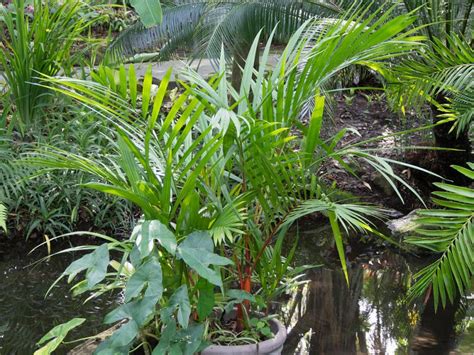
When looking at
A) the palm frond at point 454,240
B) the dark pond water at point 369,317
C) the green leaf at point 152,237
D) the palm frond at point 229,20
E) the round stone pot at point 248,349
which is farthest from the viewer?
the palm frond at point 229,20

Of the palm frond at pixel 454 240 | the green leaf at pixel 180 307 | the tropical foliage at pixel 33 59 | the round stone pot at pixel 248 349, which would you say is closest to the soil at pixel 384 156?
the palm frond at pixel 454 240

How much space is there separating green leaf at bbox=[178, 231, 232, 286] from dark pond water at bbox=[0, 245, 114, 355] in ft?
4.46

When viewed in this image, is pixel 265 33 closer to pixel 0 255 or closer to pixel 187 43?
pixel 187 43

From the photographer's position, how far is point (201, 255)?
8.37ft

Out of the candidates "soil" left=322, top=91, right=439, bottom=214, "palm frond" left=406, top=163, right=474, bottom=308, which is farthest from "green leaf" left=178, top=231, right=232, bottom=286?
"soil" left=322, top=91, right=439, bottom=214

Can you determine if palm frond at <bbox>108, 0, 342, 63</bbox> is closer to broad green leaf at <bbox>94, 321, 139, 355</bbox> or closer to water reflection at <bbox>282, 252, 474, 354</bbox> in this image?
water reflection at <bbox>282, 252, 474, 354</bbox>

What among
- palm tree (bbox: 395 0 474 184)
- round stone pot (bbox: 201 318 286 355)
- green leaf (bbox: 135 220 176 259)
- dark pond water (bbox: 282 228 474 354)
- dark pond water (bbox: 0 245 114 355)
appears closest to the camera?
green leaf (bbox: 135 220 176 259)

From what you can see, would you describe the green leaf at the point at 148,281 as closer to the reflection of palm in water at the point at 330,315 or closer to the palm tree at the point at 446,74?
the reflection of palm in water at the point at 330,315

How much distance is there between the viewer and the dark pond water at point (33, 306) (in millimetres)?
3826

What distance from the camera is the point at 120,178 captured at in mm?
2959

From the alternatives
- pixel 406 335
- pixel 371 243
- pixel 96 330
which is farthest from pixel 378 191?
pixel 96 330

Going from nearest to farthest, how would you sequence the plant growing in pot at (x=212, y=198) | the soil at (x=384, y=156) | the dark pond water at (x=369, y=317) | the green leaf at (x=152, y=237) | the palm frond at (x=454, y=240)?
1. the green leaf at (x=152, y=237)
2. the plant growing in pot at (x=212, y=198)
3. the palm frond at (x=454, y=240)
4. the dark pond water at (x=369, y=317)
5. the soil at (x=384, y=156)

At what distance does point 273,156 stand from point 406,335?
4.87ft

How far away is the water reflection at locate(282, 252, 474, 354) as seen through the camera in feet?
12.1
